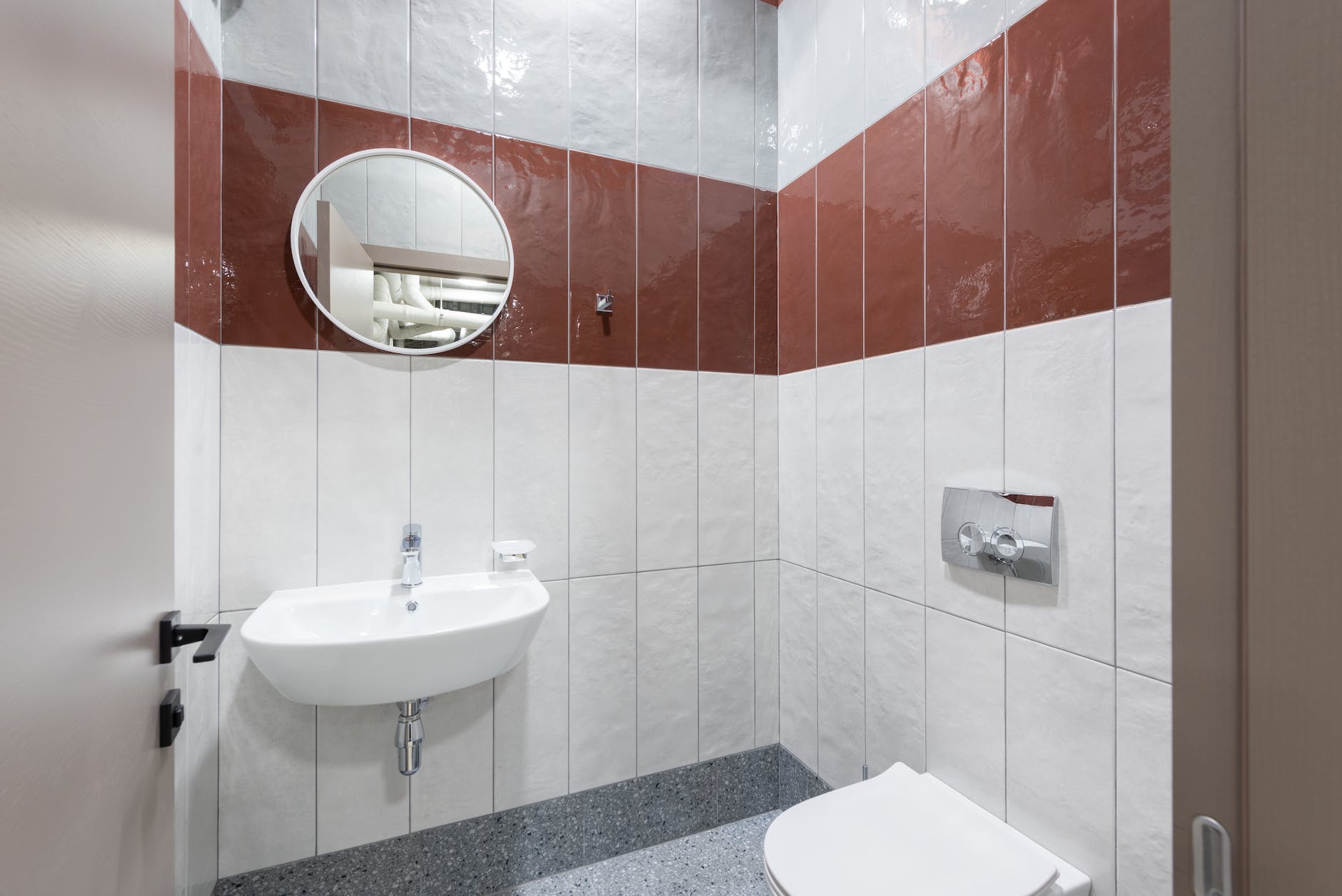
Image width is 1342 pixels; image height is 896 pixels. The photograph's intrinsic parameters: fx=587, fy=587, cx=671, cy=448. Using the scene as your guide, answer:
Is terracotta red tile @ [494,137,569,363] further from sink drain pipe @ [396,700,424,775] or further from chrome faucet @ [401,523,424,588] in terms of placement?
sink drain pipe @ [396,700,424,775]

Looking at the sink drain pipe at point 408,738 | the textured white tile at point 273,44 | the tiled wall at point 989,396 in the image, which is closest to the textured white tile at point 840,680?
the tiled wall at point 989,396

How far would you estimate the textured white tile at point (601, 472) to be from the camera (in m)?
1.67

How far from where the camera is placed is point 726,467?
1.85 metres

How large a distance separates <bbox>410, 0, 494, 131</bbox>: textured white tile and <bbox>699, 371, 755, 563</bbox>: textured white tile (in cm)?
96

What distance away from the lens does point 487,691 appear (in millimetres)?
1567

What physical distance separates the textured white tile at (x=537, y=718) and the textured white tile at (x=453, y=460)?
261 millimetres

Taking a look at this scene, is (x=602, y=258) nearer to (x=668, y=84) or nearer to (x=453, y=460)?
(x=668, y=84)

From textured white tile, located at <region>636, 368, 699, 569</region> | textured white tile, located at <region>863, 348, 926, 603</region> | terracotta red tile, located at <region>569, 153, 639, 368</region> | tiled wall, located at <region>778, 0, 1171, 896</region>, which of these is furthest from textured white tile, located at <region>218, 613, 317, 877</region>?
textured white tile, located at <region>863, 348, 926, 603</region>

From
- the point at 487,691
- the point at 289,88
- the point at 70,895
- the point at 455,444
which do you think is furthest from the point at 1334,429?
the point at 289,88

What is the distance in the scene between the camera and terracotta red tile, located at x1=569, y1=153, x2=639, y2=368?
65.6 inches

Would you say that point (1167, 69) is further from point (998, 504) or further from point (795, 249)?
point (795, 249)

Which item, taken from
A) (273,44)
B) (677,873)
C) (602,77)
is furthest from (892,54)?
(677,873)

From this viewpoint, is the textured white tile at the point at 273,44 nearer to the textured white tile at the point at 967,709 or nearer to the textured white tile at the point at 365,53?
the textured white tile at the point at 365,53

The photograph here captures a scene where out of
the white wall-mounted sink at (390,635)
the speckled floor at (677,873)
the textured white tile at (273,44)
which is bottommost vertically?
the speckled floor at (677,873)
